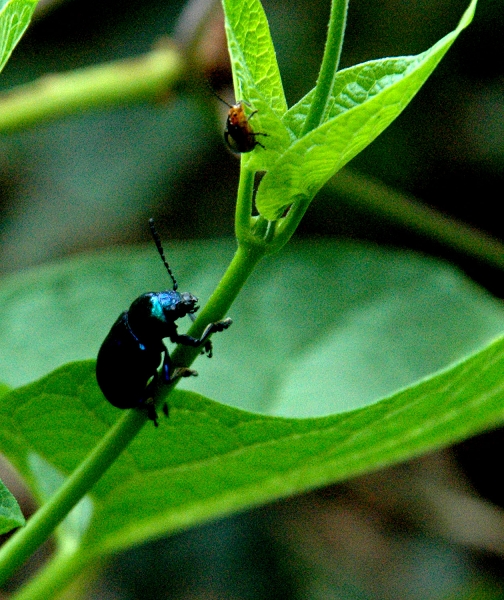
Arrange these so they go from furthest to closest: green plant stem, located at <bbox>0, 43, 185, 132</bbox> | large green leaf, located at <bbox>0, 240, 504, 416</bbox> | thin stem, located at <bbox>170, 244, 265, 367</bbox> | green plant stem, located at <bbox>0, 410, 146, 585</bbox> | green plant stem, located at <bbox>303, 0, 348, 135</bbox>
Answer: green plant stem, located at <bbox>0, 43, 185, 132</bbox> → large green leaf, located at <bbox>0, 240, 504, 416</bbox> → green plant stem, located at <bbox>0, 410, 146, 585</bbox> → thin stem, located at <bbox>170, 244, 265, 367</bbox> → green plant stem, located at <bbox>303, 0, 348, 135</bbox>

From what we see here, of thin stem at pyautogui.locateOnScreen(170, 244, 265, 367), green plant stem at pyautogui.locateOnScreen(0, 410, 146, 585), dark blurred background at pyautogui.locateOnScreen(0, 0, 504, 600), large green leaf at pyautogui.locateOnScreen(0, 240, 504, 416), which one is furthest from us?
dark blurred background at pyautogui.locateOnScreen(0, 0, 504, 600)

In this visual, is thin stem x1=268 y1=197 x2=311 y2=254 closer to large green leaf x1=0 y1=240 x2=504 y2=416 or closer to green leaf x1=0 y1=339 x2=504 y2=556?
green leaf x1=0 y1=339 x2=504 y2=556

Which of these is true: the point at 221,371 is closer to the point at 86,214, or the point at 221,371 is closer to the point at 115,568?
the point at 115,568

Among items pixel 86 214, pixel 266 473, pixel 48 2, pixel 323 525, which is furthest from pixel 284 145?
pixel 86 214

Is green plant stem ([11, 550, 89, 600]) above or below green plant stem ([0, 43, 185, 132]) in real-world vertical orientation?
below

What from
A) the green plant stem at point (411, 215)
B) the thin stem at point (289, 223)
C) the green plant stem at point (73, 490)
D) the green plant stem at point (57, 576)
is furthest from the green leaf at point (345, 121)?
the green plant stem at point (411, 215)

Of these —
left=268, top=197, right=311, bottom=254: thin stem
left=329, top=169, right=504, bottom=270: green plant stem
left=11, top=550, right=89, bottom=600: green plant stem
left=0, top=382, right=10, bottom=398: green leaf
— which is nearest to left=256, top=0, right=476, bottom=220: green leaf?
left=268, top=197, right=311, bottom=254: thin stem
